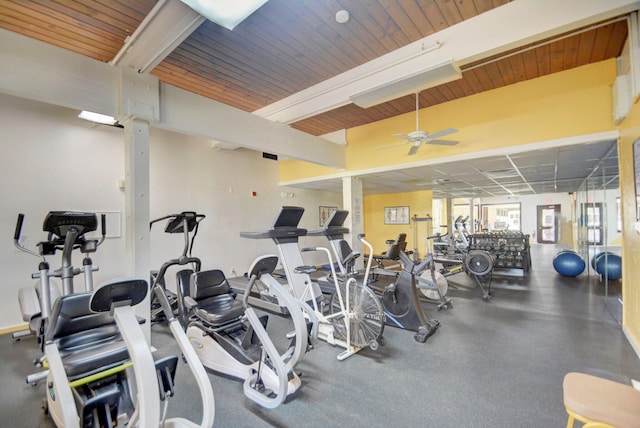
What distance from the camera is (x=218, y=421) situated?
2.07 meters

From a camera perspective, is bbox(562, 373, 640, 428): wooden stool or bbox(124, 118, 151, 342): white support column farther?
bbox(124, 118, 151, 342): white support column

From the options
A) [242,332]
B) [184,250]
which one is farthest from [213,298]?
[184,250]

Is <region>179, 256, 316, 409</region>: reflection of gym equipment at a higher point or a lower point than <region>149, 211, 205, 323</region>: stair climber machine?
lower

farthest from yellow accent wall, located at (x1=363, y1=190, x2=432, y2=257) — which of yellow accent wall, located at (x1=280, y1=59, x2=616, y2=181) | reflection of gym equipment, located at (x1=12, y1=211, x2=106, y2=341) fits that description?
reflection of gym equipment, located at (x1=12, y1=211, x2=106, y2=341)

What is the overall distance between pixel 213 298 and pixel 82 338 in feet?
3.86

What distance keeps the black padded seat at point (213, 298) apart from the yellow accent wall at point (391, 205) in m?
7.52

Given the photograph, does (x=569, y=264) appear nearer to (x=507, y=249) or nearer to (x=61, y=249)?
(x=507, y=249)

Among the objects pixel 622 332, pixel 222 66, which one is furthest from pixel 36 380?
pixel 622 332

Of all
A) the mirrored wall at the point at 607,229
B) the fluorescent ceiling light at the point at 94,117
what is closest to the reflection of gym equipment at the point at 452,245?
the mirrored wall at the point at 607,229

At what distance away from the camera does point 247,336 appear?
8.80 feet

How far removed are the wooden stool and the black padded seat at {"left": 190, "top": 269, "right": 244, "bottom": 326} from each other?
98.3 inches

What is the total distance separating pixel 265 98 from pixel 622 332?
19.7ft

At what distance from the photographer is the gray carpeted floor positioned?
Answer: 2117mm

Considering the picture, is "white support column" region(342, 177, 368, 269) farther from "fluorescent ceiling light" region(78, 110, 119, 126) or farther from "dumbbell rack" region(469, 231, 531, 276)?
"fluorescent ceiling light" region(78, 110, 119, 126)
